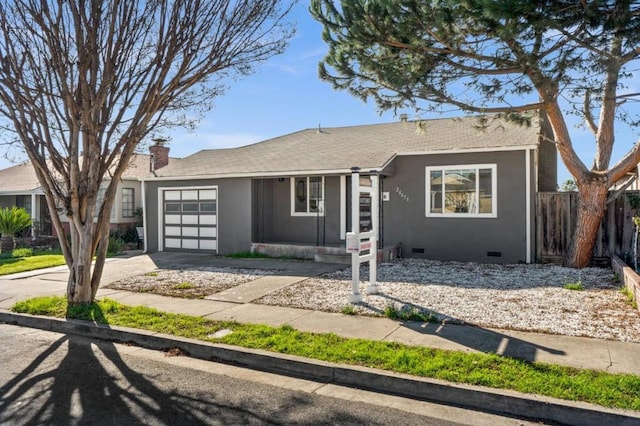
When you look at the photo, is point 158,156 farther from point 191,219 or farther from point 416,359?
point 416,359

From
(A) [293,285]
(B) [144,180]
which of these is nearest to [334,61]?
(A) [293,285]

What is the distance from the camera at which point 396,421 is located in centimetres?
398

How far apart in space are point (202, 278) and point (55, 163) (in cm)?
418

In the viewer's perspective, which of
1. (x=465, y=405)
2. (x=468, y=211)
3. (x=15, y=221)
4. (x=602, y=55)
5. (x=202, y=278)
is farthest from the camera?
(x=15, y=221)

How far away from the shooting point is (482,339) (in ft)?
19.2

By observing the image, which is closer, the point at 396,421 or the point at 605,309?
the point at 396,421

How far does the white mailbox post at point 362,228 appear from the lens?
25.9ft

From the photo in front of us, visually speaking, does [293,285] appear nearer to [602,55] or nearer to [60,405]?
[60,405]

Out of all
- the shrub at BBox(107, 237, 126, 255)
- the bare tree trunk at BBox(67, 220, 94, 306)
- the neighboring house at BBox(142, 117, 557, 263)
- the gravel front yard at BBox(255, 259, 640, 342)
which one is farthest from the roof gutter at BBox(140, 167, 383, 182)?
the bare tree trunk at BBox(67, 220, 94, 306)

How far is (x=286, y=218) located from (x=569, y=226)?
27.7 ft

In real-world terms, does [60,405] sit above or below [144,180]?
below

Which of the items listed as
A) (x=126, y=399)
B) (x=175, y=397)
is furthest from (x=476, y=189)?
(x=126, y=399)

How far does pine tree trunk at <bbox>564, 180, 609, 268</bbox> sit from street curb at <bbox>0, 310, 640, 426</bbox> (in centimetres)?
843

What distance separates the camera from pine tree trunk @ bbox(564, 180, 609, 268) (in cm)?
1119
